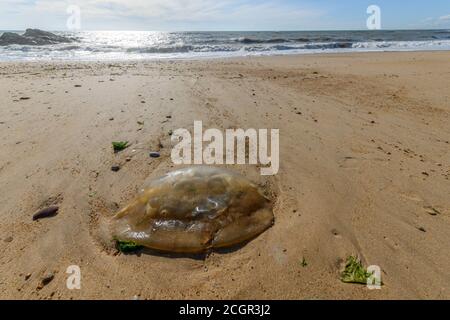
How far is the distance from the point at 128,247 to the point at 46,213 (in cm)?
104

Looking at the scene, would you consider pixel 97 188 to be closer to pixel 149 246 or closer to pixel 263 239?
pixel 149 246

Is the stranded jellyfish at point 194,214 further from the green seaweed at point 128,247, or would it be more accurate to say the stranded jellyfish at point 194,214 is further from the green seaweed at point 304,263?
the green seaweed at point 304,263

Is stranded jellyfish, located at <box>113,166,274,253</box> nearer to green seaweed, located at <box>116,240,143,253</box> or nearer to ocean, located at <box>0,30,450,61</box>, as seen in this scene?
green seaweed, located at <box>116,240,143,253</box>

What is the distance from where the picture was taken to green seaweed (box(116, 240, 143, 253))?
2551 mm

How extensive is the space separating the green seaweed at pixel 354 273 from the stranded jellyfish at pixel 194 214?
28.6 inches

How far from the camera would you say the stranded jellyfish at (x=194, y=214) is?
2570 mm

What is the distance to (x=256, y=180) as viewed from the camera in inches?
139

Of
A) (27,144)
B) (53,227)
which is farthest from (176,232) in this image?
(27,144)

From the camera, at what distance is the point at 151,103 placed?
6047mm

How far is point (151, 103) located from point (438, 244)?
5.01 metres

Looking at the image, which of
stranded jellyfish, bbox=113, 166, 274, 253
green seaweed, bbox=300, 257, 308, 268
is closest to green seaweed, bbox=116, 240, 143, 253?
stranded jellyfish, bbox=113, 166, 274, 253
